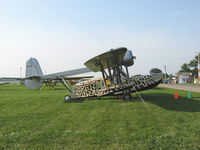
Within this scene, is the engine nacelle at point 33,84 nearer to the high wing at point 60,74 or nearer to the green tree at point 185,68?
the high wing at point 60,74

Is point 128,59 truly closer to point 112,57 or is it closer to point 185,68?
point 112,57

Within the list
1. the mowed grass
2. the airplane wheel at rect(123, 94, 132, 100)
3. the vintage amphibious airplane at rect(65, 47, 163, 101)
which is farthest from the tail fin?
the mowed grass

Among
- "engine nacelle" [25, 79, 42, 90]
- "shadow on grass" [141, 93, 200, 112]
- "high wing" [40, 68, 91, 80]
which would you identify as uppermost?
"high wing" [40, 68, 91, 80]

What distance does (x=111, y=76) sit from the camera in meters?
11.4

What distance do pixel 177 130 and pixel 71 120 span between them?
322 cm

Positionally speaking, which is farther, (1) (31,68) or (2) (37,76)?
(1) (31,68)

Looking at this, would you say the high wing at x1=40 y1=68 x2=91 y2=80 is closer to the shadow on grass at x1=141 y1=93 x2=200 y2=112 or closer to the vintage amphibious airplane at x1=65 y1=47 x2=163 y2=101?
the vintage amphibious airplane at x1=65 y1=47 x2=163 y2=101

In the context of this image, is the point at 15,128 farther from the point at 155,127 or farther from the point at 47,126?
the point at 155,127

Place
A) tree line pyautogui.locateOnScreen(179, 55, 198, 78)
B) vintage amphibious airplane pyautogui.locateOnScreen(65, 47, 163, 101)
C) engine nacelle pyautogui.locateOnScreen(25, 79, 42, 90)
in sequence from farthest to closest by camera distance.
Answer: tree line pyautogui.locateOnScreen(179, 55, 198, 78) < engine nacelle pyautogui.locateOnScreen(25, 79, 42, 90) < vintage amphibious airplane pyautogui.locateOnScreen(65, 47, 163, 101)

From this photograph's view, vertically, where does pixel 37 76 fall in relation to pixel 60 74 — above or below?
below

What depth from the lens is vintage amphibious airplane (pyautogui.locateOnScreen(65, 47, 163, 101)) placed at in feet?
33.7

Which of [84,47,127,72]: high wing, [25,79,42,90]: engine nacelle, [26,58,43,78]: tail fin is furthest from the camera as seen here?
[26,58,43,78]: tail fin

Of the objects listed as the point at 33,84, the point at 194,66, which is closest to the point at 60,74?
the point at 33,84

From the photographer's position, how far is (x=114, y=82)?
36.7 ft
